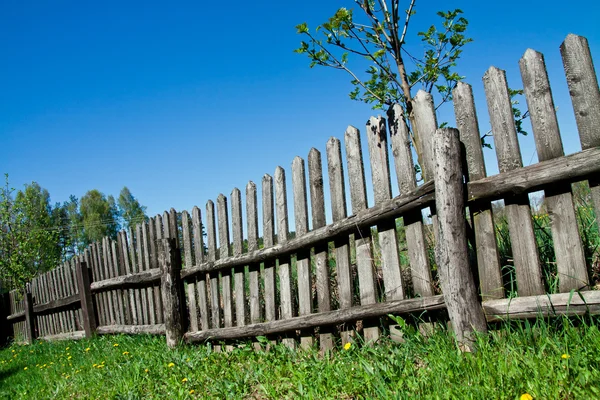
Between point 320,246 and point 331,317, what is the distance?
0.61m

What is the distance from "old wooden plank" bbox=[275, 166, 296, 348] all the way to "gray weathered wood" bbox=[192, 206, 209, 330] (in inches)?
51.3

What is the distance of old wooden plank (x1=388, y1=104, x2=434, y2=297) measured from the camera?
139 inches

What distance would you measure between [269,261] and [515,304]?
7.96ft

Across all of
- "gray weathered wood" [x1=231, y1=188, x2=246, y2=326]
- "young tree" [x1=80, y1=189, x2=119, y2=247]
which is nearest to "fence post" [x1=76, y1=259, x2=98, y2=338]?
"gray weathered wood" [x1=231, y1=188, x2=246, y2=326]

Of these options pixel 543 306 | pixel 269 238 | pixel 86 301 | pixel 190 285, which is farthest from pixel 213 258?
pixel 86 301

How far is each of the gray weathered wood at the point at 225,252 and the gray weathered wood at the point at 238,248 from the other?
0.11 meters

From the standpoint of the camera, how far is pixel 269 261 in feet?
15.9

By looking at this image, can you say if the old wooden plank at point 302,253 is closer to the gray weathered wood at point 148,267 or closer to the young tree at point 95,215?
the gray weathered wood at point 148,267

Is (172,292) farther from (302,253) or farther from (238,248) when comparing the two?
(302,253)

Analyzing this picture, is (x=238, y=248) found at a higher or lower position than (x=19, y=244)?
lower

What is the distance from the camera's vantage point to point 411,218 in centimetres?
360

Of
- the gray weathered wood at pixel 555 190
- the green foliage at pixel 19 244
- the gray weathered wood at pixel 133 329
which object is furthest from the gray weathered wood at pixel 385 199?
the green foliage at pixel 19 244

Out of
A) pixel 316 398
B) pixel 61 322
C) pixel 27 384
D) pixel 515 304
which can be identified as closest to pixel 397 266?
pixel 515 304

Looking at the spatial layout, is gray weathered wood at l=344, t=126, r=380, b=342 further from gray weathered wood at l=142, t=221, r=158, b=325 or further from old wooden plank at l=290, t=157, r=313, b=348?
gray weathered wood at l=142, t=221, r=158, b=325
